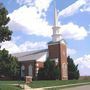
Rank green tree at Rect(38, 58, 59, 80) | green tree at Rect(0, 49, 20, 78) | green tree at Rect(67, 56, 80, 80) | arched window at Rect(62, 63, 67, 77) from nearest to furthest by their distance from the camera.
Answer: green tree at Rect(0, 49, 20, 78), green tree at Rect(38, 58, 59, 80), arched window at Rect(62, 63, 67, 77), green tree at Rect(67, 56, 80, 80)

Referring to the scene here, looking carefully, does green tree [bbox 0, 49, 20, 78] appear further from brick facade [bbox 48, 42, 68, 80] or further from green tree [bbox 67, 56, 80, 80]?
green tree [bbox 67, 56, 80, 80]

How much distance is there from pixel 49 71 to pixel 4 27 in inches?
1444

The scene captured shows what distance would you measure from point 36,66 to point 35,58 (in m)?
2.03

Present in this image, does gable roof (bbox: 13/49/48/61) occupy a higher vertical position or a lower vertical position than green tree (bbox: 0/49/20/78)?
higher

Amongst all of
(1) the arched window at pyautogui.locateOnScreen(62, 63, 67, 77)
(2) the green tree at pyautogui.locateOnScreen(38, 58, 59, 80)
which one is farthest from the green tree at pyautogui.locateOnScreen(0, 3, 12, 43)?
(1) the arched window at pyautogui.locateOnScreen(62, 63, 67, 77)

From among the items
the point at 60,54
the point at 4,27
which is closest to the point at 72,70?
the point at 60,54

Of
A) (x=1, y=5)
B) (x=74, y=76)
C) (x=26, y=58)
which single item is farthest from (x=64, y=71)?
(x=1, y=5)

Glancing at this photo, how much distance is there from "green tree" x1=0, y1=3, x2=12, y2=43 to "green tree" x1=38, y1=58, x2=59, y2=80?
35.9 metres

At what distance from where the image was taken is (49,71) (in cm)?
7281

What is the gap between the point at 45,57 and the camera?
7744 centimetres

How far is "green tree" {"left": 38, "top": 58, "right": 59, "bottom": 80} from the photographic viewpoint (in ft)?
238

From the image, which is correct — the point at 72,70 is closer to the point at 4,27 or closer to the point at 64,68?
the point at 64,68

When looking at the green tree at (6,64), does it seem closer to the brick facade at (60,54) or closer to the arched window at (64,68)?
the brick facade at (60,54)

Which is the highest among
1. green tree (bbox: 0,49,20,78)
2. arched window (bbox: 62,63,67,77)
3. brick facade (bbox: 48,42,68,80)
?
brick facade (bbox: 48,42,68,80)
